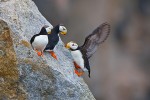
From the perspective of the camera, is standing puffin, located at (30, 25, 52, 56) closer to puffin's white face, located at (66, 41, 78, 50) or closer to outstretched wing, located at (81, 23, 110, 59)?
puffin's white face, located at (66, 41, 78, 50)

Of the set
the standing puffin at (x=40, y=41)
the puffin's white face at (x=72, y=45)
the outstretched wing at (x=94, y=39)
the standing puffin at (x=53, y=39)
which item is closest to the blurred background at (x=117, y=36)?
the outstretched wing at (x=94, y=39)

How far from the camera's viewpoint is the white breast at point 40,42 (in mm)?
10859

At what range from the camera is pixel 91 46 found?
1289 cm

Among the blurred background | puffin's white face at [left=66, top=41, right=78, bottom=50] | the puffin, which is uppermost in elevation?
puffin's white face at [left=66, top=41, right=78, bottom=50]

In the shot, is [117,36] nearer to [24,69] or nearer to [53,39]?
[53,39]

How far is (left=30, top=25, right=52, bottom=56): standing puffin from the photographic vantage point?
1086cm

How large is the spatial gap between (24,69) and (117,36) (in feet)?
86.9

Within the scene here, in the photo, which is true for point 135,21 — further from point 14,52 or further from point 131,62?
point 14,52

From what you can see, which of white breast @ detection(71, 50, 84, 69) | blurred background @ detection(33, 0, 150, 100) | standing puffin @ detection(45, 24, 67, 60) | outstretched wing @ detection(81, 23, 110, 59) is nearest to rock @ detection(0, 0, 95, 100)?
standing puffin @ detection(45, 24, 67, 60)

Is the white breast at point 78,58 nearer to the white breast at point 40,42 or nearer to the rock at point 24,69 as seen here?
the rock at point 24,69

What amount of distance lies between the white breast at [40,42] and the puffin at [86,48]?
112 cm

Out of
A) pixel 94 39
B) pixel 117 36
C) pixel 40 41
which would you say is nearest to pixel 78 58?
pixel 94 39

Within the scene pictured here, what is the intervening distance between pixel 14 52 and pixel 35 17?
143 centimetres

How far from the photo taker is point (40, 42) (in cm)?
1091
